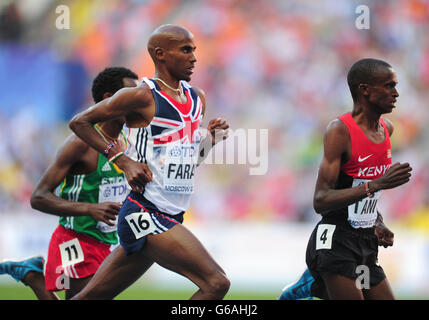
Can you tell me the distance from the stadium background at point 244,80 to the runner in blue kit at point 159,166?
688 centimetres

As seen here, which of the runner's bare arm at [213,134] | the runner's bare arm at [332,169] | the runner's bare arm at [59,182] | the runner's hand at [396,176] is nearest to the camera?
the runner's hand at [396,176]

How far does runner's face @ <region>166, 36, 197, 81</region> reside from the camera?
186 inches

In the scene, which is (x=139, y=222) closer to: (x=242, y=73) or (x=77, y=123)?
(x=77, y=123)

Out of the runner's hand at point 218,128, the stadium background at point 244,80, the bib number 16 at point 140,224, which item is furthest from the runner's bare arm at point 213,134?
the stadium background at point 244,80

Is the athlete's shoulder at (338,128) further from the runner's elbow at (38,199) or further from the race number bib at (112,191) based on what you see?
the runner's elbow at (38,199)

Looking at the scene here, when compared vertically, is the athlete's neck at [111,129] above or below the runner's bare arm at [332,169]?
above

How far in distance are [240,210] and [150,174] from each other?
7905 mm

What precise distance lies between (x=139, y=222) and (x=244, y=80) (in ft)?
28.6

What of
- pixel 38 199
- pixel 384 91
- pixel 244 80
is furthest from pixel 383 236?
pixel 244 80

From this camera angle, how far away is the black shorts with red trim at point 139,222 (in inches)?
178

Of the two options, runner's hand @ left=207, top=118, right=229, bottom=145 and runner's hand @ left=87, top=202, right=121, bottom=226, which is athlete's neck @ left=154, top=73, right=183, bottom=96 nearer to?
runner's hand @ left=207, top=118, right=229, bottom=145

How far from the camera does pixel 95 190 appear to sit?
559 centimetres

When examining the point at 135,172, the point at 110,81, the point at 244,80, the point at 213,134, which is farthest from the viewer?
the point at 244,80

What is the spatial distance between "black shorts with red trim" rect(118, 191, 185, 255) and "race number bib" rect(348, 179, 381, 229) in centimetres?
126
